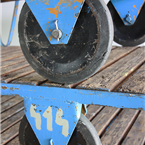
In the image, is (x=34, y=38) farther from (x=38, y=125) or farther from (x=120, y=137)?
(x=120, y=137)

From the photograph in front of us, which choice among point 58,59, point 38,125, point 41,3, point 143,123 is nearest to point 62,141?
point 38,125

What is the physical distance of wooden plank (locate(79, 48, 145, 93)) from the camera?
0.84m

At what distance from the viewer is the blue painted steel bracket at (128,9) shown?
1511 millimetres

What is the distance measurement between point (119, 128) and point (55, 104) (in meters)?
0.80

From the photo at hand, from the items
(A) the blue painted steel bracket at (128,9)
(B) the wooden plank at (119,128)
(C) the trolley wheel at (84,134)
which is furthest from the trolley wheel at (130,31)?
(C) the trolley wheel at (84,134)

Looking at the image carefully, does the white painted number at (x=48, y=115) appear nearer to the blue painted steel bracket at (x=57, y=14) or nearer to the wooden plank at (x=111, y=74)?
the wooden plank at (x=111, y=74)

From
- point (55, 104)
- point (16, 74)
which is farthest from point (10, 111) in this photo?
point (55, 104)

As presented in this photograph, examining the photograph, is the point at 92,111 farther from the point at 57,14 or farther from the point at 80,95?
the point at 57,14

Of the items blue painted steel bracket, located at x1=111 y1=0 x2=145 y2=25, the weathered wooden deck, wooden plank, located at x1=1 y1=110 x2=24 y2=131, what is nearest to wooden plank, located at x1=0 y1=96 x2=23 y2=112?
the weathered wooden deck

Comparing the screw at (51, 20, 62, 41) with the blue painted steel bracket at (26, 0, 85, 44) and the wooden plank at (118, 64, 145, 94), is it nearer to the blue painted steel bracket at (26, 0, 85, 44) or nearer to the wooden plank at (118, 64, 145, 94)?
the blue painted steel bracket at (26, 0, 85, 44)

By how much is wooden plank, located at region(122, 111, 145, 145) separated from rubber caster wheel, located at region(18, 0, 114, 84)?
0.79m

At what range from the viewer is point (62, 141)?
938mm

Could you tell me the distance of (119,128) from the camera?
150cm

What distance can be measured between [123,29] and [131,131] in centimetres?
80
